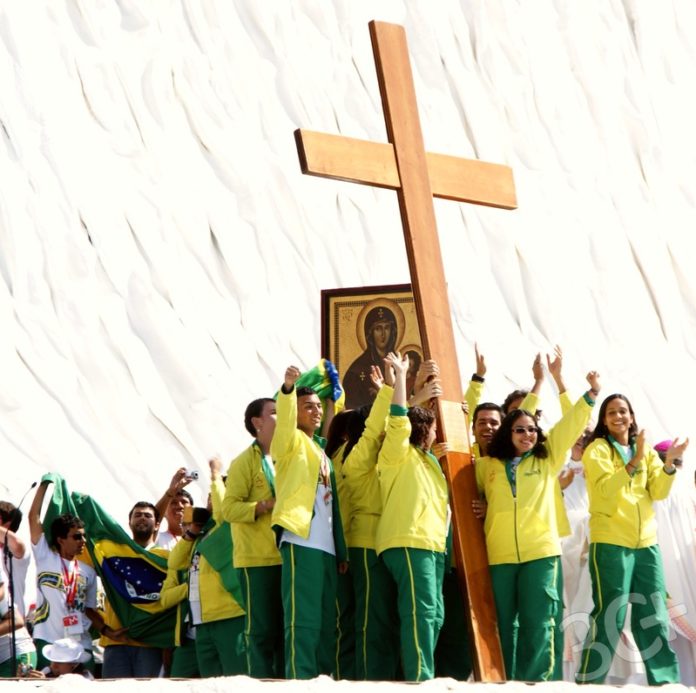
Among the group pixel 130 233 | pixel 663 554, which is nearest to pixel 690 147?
pixel 130 233

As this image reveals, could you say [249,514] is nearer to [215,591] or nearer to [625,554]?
[215,591]

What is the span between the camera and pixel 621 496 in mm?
5293

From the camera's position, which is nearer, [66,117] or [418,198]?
[418,198]

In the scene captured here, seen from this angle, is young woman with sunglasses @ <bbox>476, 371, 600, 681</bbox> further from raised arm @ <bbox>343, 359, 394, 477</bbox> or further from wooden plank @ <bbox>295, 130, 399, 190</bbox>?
wooden plank @ <bbox>295, 130, 399, 190</bbox>

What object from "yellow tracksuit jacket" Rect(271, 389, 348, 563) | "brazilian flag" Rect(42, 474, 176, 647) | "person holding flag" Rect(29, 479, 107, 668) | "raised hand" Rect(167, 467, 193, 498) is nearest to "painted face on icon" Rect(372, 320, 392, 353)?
"raised hand" Rect(167, 467, 193, 498)

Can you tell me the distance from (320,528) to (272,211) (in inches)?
277

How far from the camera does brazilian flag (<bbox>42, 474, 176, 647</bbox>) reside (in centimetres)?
593

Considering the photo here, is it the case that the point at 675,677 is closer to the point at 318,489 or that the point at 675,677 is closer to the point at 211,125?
the point at 318,489

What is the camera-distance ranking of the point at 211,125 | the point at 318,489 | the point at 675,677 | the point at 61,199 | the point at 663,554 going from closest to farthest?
the point at 318,489, the point at 675,677, the point at 663,554, the point at 61,199, the point at 211,125

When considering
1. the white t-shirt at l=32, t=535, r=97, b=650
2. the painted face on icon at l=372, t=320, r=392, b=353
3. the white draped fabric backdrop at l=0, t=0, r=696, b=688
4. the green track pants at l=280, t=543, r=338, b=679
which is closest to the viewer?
the green track pants at l=280, t=543, r=338, b=679

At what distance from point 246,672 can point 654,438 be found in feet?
24.0

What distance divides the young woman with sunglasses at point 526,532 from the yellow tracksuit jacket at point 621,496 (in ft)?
1.26

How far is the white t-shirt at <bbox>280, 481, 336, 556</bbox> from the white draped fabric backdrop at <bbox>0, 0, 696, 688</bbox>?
4741 millimetres

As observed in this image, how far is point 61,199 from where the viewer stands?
10.6 m
